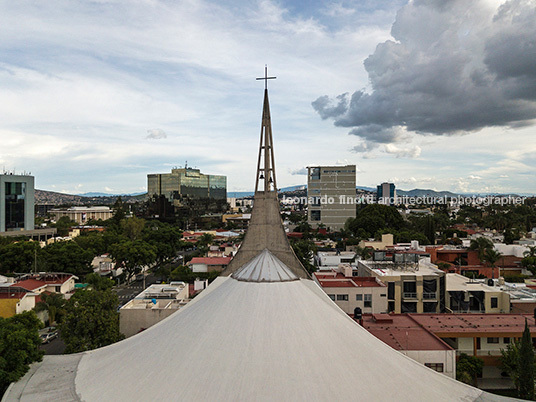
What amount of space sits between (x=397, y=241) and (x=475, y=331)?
53.1m

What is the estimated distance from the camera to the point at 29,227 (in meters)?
77.8

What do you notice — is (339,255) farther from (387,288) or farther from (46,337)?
(46,337)

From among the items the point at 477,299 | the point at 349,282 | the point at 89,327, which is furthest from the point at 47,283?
the point at 477,299

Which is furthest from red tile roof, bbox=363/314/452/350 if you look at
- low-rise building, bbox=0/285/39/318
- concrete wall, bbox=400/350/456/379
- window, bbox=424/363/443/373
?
low-rise building, bbox=0/285/39/318

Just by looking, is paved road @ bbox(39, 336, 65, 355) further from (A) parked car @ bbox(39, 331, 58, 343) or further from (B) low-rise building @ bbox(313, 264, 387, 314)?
(B) low-rise building @ bbox(313, 264, 387, 314)

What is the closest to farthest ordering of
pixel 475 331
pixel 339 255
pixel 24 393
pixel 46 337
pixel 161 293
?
1. pixel 24 393
2. pixel 475 331
3. pixel 46 337
4. pixel 161 293
5. pixel 339 255

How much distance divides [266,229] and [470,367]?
1440 cm

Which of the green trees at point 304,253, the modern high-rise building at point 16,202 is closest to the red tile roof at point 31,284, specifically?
the green trees at point 304,253

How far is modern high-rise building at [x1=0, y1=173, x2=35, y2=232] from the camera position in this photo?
7250 centimetres

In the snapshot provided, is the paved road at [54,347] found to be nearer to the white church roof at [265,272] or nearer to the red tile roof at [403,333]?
the white church roof at [265,272]

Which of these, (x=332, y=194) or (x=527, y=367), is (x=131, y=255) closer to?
(x=527, y=367)

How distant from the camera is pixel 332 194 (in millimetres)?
110062

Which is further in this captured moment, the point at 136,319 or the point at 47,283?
the point at 47,283

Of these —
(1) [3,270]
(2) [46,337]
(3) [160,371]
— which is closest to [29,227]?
(1) [3,270]
